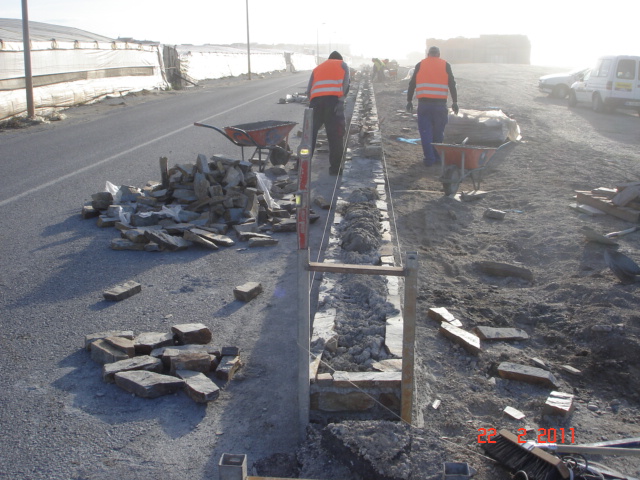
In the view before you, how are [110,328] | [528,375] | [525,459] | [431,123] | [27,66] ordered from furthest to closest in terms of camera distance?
[27,66]
[431,123]
[110,328]
[528,375]
[525,459]

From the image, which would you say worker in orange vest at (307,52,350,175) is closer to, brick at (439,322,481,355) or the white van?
brick at (439,322,481,355)

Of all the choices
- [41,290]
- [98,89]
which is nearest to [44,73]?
[98,89]

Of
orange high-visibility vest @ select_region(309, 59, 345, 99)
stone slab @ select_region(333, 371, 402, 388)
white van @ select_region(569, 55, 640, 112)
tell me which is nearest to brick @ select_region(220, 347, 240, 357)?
stone slab @ select_region(333, 371, 402, 388)

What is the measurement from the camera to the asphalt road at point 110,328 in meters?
2.81

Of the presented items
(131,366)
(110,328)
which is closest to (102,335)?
(110,328)

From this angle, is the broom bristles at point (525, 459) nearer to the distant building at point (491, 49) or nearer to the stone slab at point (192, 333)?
the stone slab at point (192, 333)

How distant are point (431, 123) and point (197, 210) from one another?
4846mm

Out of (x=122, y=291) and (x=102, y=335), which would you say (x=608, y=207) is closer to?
(x=122, y=291)

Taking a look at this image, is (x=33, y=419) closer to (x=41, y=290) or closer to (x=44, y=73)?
(x=41, y=290)

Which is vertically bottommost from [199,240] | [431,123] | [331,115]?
[199,240]

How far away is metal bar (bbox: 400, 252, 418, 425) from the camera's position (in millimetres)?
2641

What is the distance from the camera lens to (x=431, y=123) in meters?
9.94
